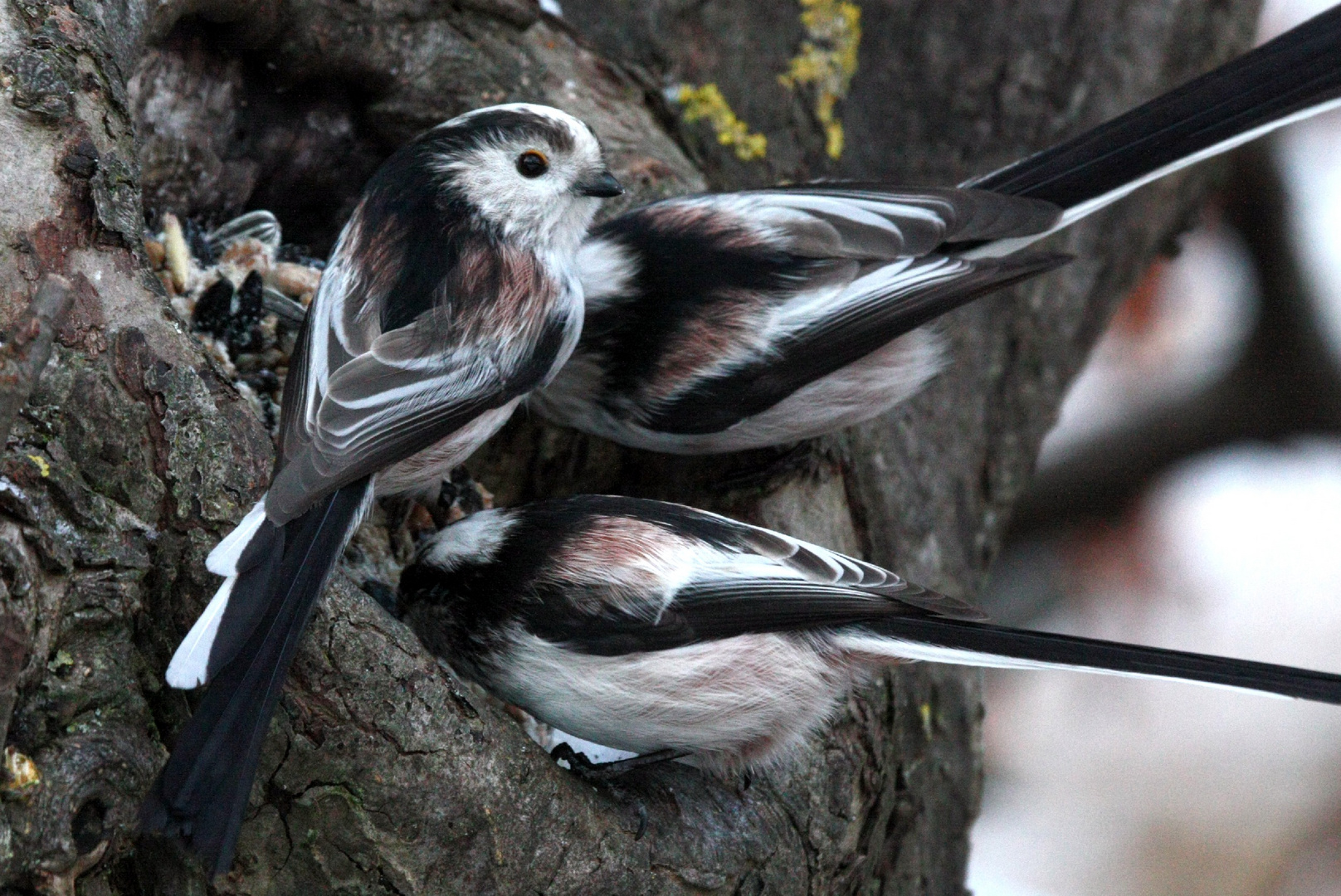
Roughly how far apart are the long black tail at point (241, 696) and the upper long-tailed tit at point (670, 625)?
0.36m

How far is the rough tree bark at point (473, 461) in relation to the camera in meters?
1.57

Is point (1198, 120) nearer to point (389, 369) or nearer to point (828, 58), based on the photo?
point (828, 58)

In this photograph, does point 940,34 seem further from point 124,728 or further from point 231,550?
point 124,728

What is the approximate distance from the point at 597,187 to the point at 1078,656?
4.07 ft

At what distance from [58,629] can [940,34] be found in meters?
2.61

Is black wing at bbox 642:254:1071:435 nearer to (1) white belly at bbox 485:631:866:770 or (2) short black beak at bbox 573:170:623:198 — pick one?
(2) short black beak at bbox 573:170:623:198

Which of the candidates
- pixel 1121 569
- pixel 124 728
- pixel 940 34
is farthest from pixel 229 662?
pixel 1121 569

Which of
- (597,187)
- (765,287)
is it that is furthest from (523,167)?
(765,287)

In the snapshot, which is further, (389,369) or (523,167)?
(523,167)

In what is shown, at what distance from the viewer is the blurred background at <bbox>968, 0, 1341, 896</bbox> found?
15.8 ft

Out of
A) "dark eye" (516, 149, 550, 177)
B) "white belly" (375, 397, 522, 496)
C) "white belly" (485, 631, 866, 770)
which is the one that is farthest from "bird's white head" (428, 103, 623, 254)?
"white belly" (485, 631, 866, 770)

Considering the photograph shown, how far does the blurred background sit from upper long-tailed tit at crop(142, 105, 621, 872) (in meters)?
3.15

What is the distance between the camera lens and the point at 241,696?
4.96 ft

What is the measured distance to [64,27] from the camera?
1879 millimetres
